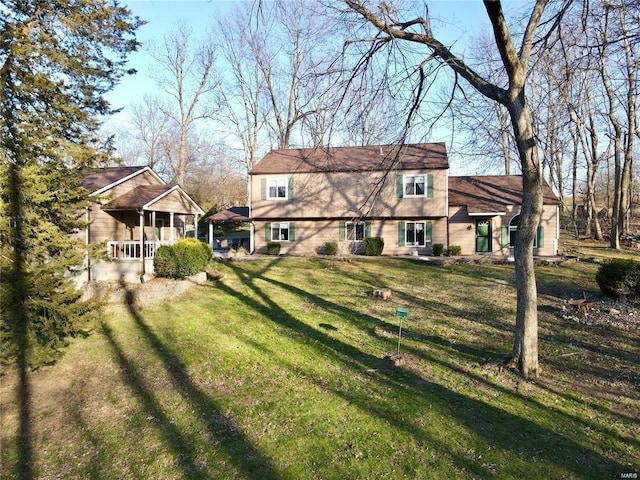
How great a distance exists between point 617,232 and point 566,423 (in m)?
25.2

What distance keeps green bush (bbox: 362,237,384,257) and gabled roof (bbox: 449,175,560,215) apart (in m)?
4.84

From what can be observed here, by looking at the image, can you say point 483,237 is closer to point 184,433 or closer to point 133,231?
point 133,231

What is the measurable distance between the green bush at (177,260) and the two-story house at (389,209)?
947cm

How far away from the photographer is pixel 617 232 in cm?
Result: 2478

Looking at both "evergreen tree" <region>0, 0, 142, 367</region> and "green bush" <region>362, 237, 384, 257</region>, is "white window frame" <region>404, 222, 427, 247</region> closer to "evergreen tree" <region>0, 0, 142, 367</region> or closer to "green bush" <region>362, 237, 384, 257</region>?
"green bush" <region>362, 237, 384, 257</region>

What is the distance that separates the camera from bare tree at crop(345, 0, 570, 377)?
6371mm

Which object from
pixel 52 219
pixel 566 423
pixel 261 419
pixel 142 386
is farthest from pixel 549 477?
pixel 52 219

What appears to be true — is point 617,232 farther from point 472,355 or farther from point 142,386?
point 142,386

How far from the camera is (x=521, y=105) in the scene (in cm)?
648

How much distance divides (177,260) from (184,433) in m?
9.34

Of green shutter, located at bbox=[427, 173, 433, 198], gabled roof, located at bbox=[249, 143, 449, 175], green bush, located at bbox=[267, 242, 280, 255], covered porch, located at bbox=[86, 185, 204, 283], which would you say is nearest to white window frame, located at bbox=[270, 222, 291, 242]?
green bush, located at bbox=[267, 242, 280, 255]

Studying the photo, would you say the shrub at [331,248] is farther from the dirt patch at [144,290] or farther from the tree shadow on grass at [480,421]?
the tree shadow on grass at [480,421]

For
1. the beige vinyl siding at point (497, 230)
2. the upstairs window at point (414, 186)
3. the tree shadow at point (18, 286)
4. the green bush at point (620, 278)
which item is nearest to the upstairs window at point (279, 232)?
the upstairs window at point (414, 186)

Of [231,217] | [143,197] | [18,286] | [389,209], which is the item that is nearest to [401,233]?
[389,209]
